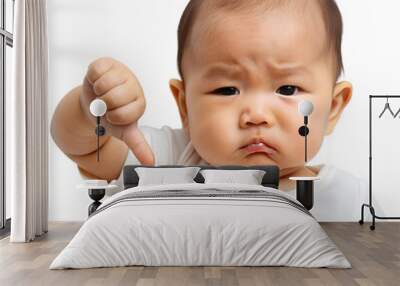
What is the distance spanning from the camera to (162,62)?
7.51 metres

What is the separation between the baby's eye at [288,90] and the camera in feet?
23.1

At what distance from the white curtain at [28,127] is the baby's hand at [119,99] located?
0.73m

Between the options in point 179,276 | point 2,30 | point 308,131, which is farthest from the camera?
point 308,131

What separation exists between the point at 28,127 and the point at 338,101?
3544mm

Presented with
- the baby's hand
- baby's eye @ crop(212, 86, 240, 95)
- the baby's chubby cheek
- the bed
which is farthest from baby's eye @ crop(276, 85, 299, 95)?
the bed

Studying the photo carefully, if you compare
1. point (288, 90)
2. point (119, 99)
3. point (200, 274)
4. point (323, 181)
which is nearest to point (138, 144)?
point (119, 99)

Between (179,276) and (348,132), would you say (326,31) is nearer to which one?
(348,132)

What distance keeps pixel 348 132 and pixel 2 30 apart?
4102 mm

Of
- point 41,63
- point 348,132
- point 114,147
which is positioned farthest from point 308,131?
point 41,63

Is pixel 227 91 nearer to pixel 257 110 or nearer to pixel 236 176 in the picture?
pixel 257 110

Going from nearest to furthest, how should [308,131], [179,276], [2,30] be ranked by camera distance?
1. [179,276]
2. [2,30]
3. [308,131]

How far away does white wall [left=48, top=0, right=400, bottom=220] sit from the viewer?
24.4 feet

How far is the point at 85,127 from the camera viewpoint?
734 cm

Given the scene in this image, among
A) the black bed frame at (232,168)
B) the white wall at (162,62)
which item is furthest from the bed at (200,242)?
the white wall at (162,62)
